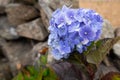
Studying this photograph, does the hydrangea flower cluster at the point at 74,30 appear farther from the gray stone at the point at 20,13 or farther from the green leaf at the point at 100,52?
the gray stone at the point at 20,13

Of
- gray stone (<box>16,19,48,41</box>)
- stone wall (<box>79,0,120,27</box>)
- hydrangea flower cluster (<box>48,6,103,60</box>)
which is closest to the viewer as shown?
hydrangea flower cluster (<box>48,6,103,60</box>)

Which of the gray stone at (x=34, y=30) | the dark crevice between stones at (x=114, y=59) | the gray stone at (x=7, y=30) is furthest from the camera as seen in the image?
the gray stone at (x=7, y=30)

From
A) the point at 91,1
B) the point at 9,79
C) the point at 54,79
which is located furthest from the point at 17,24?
the point at 54,79

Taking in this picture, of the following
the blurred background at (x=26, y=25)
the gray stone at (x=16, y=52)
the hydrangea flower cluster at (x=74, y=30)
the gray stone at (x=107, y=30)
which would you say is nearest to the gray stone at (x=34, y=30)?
the blurred background at (x=26, y=25)

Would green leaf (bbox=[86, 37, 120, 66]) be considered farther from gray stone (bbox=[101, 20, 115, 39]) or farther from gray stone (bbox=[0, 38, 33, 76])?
gray stone (bbox=[0, 38, 33, 76])

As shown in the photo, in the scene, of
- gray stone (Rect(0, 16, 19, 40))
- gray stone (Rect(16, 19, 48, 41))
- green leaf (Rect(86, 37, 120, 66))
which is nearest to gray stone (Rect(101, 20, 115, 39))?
gray stone (Rect(16, 19, 48, 41))

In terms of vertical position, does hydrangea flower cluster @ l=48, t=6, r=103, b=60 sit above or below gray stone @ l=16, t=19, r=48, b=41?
above

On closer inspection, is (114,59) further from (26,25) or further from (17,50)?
(17,50)
